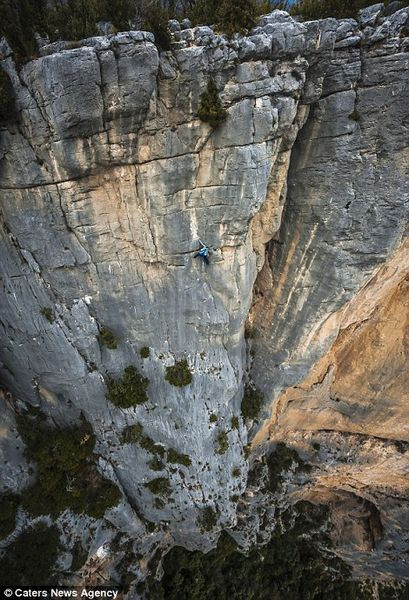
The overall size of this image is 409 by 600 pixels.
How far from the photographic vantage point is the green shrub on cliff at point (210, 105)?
9992 millimetres

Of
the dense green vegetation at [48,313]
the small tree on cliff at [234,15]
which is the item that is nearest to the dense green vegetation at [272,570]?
the dense green vegetation at [48,313]

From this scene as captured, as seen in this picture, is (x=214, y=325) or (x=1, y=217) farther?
(x=214, y=325)

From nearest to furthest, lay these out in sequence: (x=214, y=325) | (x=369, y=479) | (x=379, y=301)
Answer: (x=214, y=325), (x=379, y=301), (x=369, y=479)

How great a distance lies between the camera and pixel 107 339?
1468 cm

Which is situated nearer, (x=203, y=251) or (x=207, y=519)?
(x=203, y=251)

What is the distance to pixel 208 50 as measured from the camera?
9578 millimetres

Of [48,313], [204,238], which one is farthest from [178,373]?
[204,238]

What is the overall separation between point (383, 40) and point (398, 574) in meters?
37.1

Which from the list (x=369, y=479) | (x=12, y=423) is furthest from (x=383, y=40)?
(x=369, y=479)

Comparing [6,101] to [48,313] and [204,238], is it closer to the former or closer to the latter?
[204,238]

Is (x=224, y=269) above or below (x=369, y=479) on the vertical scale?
above

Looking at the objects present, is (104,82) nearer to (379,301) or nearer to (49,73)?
(49,73)

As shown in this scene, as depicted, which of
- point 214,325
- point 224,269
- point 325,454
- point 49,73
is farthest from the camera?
point 325,454

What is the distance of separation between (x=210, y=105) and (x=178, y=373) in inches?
445
